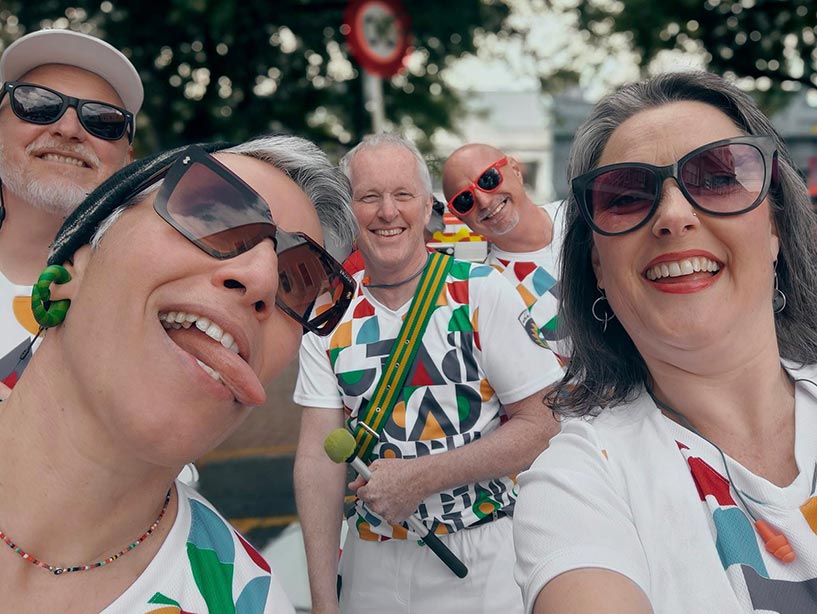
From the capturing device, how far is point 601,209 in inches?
64.1

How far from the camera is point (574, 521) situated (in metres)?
1.40

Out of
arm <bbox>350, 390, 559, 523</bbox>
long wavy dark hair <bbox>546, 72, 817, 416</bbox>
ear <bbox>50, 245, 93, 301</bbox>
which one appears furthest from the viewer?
arm <bbox>350, 390, 559, 523</bbox>

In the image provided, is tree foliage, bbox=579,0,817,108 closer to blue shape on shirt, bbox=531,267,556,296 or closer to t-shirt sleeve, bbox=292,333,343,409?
blue shape on shirt, bbox=531,267,556,296

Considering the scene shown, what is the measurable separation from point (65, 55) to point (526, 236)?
6.68ft

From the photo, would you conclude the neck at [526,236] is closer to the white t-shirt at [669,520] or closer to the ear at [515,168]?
the ear at [515,168]

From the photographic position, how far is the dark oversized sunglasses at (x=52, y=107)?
2.54 metres

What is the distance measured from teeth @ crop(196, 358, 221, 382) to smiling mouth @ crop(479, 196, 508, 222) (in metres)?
2.48

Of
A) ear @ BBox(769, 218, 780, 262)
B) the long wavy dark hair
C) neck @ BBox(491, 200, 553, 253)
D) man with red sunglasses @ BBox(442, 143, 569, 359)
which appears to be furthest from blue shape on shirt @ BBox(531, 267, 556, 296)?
ear @ BBox(769, 218, 780, 262)

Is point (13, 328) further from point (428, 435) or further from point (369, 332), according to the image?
point (428, 435)

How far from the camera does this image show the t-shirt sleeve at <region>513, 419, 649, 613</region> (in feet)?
4.43

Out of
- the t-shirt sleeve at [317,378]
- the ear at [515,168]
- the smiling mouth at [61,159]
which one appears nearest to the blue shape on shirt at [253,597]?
the t-shirt sleeve at [317,378]

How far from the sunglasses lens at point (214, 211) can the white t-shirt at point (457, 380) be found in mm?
1159

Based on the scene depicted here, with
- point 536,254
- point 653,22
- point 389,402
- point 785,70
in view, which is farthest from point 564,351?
point 785,70

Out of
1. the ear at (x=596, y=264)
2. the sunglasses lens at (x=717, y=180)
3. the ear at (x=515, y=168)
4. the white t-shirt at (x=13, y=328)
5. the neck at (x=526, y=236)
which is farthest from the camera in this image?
the ear at (x=515, y=168)
